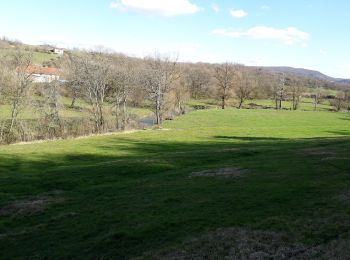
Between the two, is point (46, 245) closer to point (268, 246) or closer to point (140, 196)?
point (140, 196)

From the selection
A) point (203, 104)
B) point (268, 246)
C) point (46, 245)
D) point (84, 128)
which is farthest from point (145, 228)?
point (203, 104)

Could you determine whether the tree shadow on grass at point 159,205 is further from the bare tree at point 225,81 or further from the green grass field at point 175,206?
the bare tree at point 225,81

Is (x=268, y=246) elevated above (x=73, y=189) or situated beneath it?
elevated above

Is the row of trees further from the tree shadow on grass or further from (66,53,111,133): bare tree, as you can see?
the tree shadow on grass

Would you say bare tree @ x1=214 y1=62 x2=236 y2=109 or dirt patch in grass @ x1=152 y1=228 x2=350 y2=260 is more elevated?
bare tree @ x1=214 y1=62 x2=236 y2=109

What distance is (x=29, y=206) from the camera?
23234mm

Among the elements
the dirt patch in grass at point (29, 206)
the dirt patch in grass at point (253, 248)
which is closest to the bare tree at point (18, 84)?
the dirt patch in grass at point (29, 206)

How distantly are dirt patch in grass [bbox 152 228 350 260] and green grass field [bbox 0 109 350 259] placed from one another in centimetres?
4

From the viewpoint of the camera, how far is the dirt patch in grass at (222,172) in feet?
89.0

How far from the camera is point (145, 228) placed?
16.9 m

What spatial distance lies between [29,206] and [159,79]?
265ft

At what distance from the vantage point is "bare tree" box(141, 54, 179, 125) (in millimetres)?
101500

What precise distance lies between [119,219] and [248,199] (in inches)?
241

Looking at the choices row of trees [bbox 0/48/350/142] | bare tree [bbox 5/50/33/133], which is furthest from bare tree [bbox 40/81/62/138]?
bare tree [bbox 5/50/33/133]
